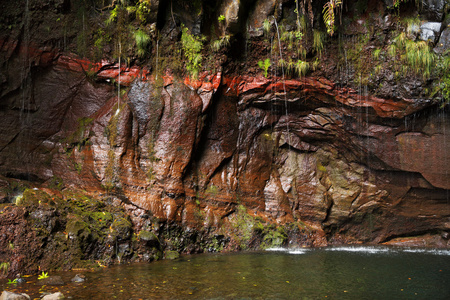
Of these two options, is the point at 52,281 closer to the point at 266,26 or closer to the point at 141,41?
the point at 141,41

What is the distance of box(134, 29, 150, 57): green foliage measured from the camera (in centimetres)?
1257

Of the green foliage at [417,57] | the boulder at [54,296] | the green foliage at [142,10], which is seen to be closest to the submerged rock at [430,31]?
the green foliage at [417,57]

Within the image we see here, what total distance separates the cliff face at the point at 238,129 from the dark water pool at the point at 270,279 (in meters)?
3.00

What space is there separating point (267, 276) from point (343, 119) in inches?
326

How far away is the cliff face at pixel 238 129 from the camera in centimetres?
1158

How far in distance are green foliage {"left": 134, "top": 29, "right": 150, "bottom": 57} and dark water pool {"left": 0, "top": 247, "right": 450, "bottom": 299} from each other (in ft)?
26.0

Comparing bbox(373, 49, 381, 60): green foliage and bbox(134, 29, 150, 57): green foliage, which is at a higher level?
bbox(134, 29, 150, 57): green foliage

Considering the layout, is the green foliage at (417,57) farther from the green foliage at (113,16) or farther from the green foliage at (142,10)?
the green foliage at (113,16)

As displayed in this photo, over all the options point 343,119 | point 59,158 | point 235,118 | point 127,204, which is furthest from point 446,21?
point 59,158

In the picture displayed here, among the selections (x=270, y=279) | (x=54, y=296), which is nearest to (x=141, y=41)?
(x=54, y=296)

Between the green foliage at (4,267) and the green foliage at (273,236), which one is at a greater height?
the green foliage at (4,267)

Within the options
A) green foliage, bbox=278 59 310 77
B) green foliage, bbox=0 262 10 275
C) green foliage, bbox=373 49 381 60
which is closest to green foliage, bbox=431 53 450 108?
green foliage, bbox=373 49 381 60

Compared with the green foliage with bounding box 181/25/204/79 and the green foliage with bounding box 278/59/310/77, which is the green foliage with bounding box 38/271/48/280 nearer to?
the green foliage with bounding box 181/25/204/79

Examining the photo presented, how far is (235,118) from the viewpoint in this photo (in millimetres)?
13773
